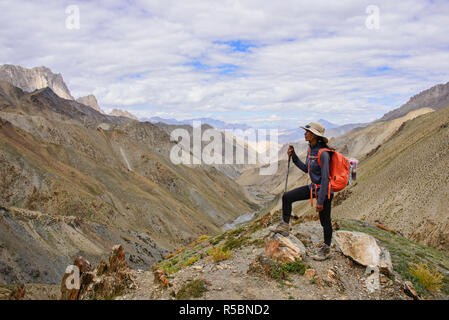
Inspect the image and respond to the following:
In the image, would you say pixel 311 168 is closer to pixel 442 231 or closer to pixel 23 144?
pixel 442 231

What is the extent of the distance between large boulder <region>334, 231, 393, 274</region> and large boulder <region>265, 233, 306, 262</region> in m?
1.06

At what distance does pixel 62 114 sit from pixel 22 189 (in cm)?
9067

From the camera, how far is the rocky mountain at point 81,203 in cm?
2808

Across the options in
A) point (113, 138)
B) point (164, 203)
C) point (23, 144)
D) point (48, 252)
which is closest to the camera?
point (48, 252)

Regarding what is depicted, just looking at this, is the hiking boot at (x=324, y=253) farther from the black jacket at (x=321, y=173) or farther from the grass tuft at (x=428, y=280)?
the grass tuft at (x=428, y=280)

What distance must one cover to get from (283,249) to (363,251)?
6.40 ft

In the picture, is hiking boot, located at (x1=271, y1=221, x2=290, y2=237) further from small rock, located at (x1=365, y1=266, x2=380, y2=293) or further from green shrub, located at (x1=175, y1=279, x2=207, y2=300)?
green shrub, located at (x1=175, y1=279, x2=207, y2=300)

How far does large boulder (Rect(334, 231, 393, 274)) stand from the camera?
8141 millimetres

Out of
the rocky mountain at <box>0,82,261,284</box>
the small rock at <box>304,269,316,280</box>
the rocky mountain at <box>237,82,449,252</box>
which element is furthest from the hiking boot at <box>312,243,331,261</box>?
the rocky mountain at <box>0,82,261,284</box>

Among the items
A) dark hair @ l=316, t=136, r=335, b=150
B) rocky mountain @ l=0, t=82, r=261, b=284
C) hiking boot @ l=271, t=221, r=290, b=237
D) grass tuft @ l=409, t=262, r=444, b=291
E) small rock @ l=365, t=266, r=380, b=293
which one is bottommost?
rocky mountain @ l=0, t=82, r=261, b=284

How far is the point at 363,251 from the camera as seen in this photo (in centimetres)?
844
